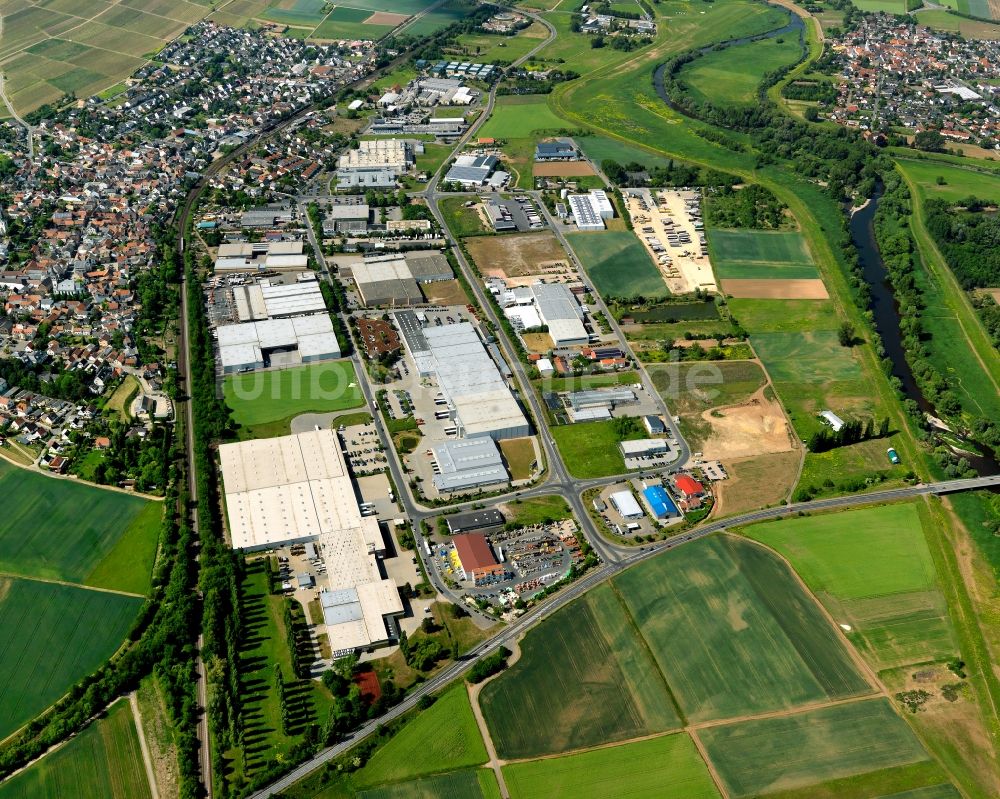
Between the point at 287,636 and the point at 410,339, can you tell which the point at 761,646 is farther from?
the point at 410,339

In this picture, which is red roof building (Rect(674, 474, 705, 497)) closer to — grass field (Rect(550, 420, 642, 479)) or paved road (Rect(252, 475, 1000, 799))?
paved road (Rect(252, 475, 1000, 799))

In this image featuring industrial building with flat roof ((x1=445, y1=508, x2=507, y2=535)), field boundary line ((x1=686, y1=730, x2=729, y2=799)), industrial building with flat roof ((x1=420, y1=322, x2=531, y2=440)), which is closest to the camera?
field boundary line ((x1=686, y1=730, x2=729, y2=799))

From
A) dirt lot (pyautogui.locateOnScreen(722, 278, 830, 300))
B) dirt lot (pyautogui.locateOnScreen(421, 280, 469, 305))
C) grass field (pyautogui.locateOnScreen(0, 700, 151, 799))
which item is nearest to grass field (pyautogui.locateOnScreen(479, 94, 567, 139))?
dirt lot (pyautogui.locateOnScreen(421, 280, 469, 305))

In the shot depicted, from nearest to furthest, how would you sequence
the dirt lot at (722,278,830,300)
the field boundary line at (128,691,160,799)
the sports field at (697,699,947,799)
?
the field boundary line at (128,691,160,799), the sports field at (697,699,947,799), the dirt lot at (722,278,830,300)

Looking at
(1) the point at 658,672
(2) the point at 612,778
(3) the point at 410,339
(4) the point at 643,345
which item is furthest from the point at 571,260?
(2) the point at 612,778

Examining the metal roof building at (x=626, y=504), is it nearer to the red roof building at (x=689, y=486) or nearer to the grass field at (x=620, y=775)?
the red roof building at (x=689, y=486)
